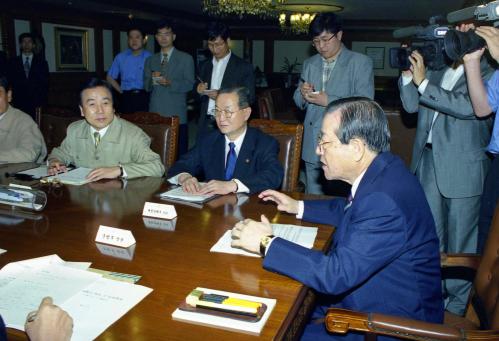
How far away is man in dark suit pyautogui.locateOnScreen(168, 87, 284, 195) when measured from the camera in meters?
2.37

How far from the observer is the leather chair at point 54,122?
3.05 metres

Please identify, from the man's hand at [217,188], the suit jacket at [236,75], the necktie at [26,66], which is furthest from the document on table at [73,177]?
the necktie at [26,66]

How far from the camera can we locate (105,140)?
2.61 metres

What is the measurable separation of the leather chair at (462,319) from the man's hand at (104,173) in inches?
57.6

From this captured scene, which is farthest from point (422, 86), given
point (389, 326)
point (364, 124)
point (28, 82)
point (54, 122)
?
point (28, 82)

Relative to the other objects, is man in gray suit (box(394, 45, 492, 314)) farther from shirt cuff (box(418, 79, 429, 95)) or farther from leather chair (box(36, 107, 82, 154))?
leather chair (box(36, 107, 82, 154))

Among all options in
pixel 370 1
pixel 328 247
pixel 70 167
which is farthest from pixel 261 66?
pixel 328 247

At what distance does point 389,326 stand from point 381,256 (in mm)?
188

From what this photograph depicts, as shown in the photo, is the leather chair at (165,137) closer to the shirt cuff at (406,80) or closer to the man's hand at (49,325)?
the shirt cuff at (406,80)

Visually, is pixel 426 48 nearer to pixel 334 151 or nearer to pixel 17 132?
pixel 334 151

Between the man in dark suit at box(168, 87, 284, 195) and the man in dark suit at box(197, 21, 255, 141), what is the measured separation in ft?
4.43

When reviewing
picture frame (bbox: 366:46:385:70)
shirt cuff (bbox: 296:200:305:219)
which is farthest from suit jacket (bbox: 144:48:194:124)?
picture frame (bbox: 366:46:385:70)

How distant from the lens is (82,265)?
1.39m

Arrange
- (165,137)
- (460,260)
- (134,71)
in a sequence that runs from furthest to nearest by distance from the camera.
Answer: (134,71) < (165,137) < (460,260)
